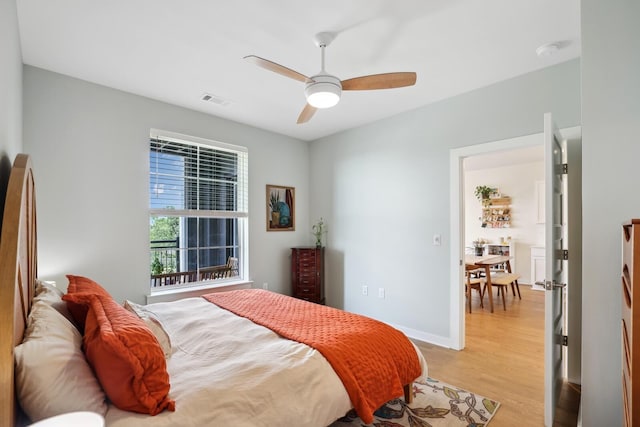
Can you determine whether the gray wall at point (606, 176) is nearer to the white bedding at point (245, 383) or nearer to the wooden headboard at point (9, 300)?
the white bedding at point (245, 383)

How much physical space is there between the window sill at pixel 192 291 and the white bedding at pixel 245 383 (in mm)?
1576

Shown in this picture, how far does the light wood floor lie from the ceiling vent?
342 centimetres

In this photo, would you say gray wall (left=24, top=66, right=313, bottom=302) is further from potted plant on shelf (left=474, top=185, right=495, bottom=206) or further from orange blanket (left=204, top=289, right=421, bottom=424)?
potted plant on shelf (left=474, top=185, right=495, bottom=206)

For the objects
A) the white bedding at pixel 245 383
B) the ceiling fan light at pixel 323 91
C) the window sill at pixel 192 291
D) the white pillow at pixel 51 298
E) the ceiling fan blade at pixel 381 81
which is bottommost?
the window sill at pixel 192 291

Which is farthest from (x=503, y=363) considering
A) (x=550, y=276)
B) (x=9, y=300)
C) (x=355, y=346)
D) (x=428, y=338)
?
(x=9, y=300)

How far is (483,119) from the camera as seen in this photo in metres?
3.11

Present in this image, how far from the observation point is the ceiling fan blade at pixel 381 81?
2.17 metres

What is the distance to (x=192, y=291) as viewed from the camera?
11.9 feet

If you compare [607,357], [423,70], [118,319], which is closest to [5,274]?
[118,319]

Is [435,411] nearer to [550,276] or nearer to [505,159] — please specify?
[550,276]

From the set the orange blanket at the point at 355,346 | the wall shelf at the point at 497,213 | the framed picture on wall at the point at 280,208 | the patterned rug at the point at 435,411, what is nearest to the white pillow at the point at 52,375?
the orange blanket at the point at 355,346

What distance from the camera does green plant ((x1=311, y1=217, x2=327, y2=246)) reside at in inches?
188

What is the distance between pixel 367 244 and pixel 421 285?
0.91m

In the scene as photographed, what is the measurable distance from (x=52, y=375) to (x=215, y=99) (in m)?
2.97
